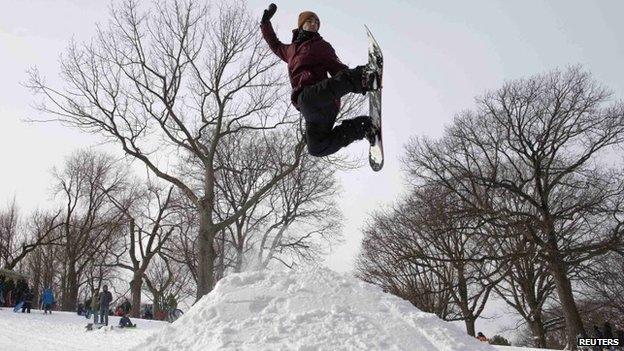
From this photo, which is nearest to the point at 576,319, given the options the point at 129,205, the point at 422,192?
the point at 422,192

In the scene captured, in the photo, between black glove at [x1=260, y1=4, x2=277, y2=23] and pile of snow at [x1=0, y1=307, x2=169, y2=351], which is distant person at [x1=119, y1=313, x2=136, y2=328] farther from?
black glove at [x1=260, y1=4, x2=277, y2=23]

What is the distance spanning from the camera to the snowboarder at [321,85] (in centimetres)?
518

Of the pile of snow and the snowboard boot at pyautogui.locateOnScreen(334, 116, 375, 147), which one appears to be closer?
the snowboard boot at pyautogui.locateOnScreen(334, 116, 375, 147)

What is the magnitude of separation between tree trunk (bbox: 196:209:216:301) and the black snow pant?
8.04 meters

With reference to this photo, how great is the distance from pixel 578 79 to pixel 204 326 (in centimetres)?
1719

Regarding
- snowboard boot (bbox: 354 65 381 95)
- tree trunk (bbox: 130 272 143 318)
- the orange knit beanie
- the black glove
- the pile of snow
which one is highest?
the black glove

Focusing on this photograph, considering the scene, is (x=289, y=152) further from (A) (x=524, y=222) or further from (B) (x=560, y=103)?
(B) (x=560, y=103)

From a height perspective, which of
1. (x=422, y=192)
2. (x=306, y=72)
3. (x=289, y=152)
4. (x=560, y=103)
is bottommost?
(x=306, y=72)

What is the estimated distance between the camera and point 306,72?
5.39 meters

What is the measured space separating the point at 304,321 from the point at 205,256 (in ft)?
24.3

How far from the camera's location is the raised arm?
19.8 ft

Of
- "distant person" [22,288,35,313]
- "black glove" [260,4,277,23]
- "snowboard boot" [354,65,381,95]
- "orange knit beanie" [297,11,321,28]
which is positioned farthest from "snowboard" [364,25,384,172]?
"distant person" [22,288,35,313]

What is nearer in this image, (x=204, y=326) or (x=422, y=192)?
(x=204, y=326)

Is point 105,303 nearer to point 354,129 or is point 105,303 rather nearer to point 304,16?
point 354,129
